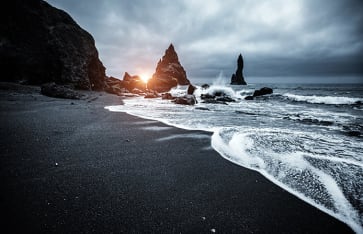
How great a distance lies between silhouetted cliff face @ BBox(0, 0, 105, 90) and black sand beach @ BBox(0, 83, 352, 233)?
15.9m

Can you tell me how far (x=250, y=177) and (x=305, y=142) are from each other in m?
2.50

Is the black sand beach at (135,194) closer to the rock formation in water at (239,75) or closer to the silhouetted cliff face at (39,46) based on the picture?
the silhouetted cliff face at (39,46)

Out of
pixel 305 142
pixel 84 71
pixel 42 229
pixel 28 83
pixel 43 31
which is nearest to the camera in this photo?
pixel 42 229

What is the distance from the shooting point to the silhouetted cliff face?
47.0 ft

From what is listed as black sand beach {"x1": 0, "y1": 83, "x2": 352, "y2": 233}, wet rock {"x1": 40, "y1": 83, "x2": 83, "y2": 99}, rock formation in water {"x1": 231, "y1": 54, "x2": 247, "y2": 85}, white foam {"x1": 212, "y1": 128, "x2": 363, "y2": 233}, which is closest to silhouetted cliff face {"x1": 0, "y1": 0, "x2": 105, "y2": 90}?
wet rock {"x1": 40, "y1": 83, "x2": 83, "y2": 99}

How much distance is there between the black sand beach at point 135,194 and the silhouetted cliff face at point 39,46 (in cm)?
1587

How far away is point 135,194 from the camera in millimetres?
1877

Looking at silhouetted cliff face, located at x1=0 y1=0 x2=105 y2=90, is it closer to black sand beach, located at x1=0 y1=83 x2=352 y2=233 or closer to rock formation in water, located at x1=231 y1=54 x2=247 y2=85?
black sand beach, located at x1=0 y1=83 x2=352 y2=233

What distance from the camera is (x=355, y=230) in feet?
4.99

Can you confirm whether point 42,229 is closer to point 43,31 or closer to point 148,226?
point 148,226

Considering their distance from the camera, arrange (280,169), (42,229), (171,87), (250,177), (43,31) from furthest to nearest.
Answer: (171,87) → (43,31) → (280,169) → (250,177) → (42,229)

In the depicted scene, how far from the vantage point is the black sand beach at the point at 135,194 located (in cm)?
148

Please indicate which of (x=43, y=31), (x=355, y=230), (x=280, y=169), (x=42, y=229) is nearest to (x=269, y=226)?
(x=355, y=230)

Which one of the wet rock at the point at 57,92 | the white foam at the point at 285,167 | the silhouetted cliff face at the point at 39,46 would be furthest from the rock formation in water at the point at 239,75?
the white foam at the point at 285,167
